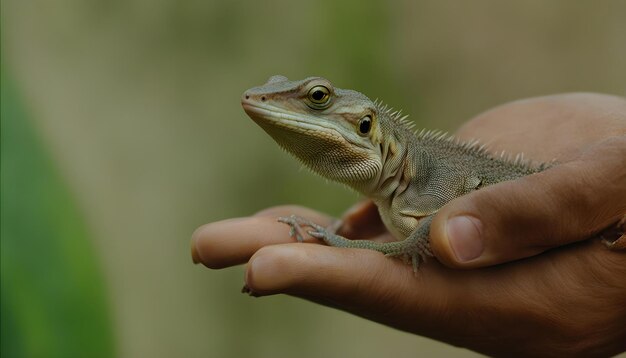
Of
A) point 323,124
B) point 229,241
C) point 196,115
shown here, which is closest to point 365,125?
point 323,124

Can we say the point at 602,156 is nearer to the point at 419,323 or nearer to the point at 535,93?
the point at 419,323

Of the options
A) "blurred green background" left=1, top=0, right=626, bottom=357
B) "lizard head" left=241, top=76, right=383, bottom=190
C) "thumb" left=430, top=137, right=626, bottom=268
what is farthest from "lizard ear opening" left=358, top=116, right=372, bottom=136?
"blurred green background" left=1, top=0, right=626, bottom=357

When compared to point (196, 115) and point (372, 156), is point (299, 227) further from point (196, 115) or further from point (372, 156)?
point (196, 115)

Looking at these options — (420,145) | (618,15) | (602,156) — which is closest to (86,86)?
(420,145)

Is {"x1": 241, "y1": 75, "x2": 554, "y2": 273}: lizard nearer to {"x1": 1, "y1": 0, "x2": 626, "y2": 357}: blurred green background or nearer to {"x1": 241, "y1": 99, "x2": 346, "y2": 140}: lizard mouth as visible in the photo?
{"x1": 241, "y1": 99, "x2": 346, "y2": 140}: lizard mouth

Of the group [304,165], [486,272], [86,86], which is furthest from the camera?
[86,86]
